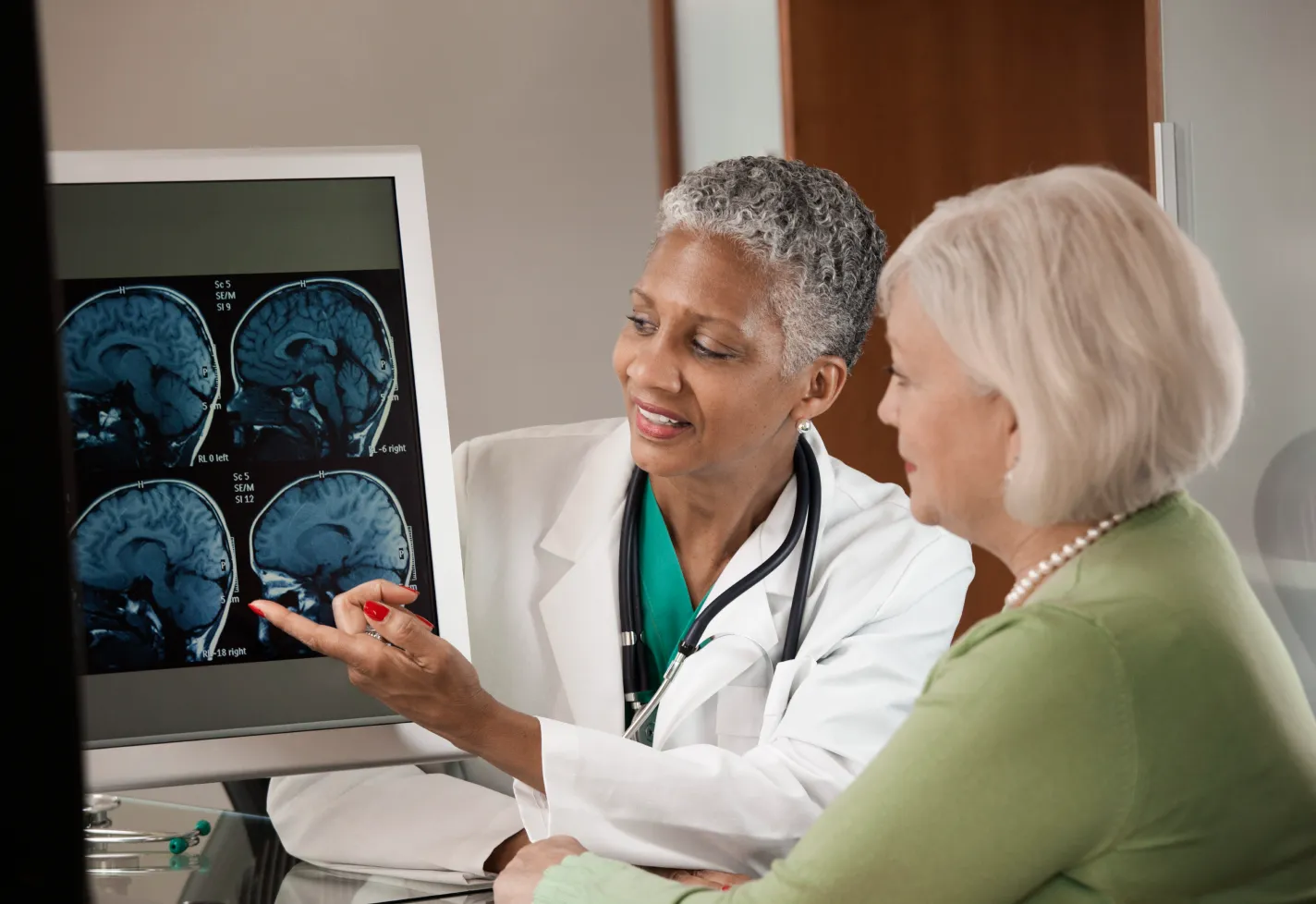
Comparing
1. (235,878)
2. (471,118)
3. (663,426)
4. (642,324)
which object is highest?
(471,118)

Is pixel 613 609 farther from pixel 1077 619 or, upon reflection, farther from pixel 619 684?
pixel 1077 619

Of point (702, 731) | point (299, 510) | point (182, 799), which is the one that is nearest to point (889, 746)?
point (702, 731)

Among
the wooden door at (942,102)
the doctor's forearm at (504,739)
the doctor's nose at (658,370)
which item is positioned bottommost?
the doctor's forearm at (504,739)

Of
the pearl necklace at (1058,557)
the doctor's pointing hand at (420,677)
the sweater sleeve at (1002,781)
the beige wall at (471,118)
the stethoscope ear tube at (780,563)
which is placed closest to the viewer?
the sweater sleeve at (1002,781)

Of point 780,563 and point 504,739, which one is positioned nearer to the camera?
point 504,739

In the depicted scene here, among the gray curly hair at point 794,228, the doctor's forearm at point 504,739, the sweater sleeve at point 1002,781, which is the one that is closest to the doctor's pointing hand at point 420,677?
the doctor's forearm at point 504,739

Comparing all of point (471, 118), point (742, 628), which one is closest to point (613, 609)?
point (742, 628)

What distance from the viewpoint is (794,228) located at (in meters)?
1.29

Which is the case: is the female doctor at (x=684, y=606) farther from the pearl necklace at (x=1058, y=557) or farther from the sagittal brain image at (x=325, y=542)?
the pearl necklace at (x=1058, y=557)

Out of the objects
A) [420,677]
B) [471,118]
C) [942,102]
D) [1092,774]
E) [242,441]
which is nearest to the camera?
[1092,774]

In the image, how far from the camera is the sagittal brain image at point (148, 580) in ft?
3.68

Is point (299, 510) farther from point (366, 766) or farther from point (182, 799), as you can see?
point (182, 799)

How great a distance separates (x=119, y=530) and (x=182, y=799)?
0.40m

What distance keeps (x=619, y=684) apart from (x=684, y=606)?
13 centimetres
